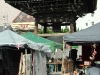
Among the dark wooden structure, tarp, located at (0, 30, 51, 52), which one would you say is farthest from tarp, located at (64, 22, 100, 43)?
the dark wooden structure

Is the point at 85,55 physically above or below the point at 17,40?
below

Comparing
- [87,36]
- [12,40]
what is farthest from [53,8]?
[87,36]

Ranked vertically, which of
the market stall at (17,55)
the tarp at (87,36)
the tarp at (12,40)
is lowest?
the market stall at (17,55)

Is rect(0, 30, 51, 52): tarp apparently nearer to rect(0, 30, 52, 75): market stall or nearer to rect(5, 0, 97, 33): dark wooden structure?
rect(0, 30, 52, 75): market stall

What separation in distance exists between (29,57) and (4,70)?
1.68 m

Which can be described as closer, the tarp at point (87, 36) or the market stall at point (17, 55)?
the tarp at point (87, 36)

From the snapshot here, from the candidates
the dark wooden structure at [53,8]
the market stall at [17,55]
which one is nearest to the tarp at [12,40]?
the market stall at [17,55]

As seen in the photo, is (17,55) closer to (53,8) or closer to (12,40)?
(12,40)

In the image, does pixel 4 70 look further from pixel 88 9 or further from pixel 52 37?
pixel 88 9

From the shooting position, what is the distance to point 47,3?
2328cm

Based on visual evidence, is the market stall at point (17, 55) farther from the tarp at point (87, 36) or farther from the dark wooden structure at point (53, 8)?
the dark wooden structure at point (53, 8)

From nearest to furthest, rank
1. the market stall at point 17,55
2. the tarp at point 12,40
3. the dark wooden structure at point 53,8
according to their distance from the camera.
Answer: the tarp at point 12,40 < the market stall at point 17,55 < the dark wooden structure at point 53,8

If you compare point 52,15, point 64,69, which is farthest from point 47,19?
point 64,69

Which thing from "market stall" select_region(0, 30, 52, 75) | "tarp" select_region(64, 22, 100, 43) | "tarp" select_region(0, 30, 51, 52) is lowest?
"market stall" select_region(0, 30, 52, 75)
